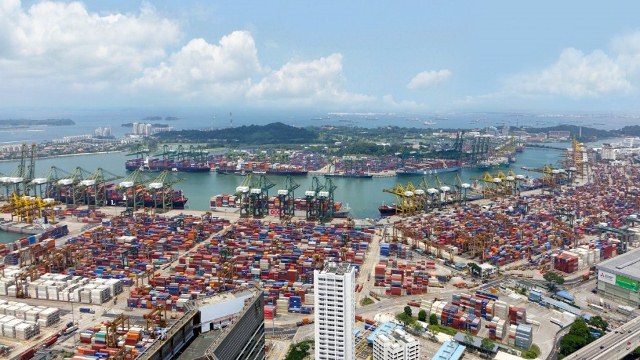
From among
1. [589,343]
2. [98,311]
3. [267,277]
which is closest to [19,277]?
[98,311]

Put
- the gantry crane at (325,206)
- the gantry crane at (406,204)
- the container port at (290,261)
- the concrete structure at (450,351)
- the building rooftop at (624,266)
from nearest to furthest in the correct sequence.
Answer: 1. the concrete structure at (450,351)
2. the container port at (290,261)
3. the building rooftop at (624,266)
4. the gantry crane at (325,206)
5. the gantry crane at (406,204)

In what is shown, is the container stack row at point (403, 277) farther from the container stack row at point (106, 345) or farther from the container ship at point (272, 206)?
the container ship at point (272, 206)

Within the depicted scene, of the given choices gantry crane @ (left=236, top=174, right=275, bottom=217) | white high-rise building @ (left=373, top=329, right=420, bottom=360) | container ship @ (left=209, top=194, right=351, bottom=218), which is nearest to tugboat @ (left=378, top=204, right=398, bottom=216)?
container ship @ (left=209, top=194, right=351, bottom=218)

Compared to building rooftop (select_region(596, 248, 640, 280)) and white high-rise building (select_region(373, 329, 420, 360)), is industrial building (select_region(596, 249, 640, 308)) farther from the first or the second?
white high-rise building (select_region(373, 329, 420, 360))

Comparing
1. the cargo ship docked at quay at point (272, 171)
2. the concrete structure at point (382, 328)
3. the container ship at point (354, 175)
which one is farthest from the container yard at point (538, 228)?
the cargo ship docked at quay at point (272, 171)

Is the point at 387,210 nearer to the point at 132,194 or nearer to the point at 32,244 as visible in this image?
the point at 132,194

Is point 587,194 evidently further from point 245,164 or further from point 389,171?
point 245,164

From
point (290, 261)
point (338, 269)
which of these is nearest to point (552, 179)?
point (290, 261)
